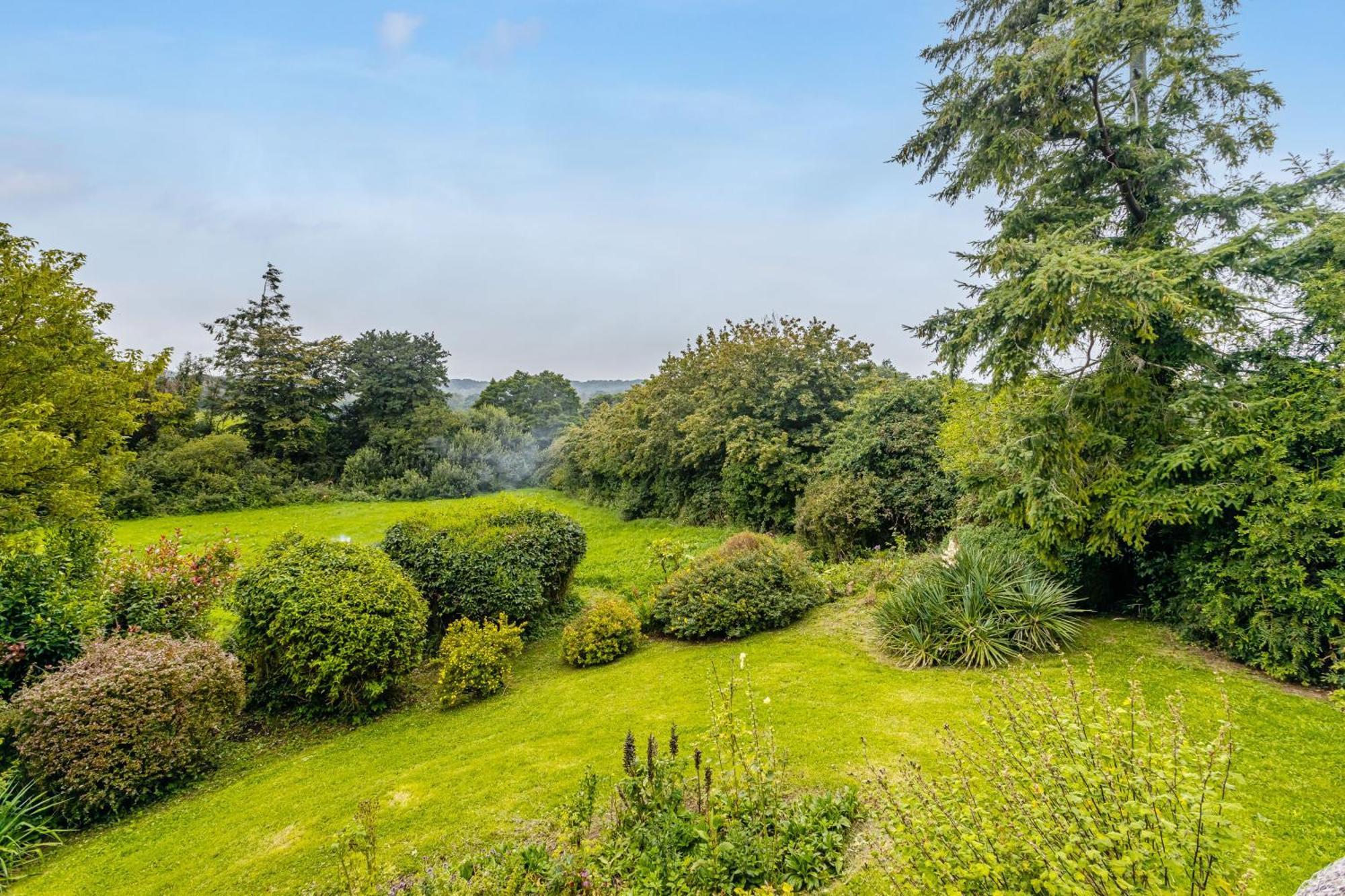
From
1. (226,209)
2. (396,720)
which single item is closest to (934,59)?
(396,720)

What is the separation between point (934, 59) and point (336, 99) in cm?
1090

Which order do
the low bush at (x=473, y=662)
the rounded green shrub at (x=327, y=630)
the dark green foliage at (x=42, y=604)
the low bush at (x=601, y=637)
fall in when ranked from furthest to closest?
the low bush at (x=601, y=637), the low bush at (x=473, y=662), the rounded green shrub at (x=327, y=630), the dark green foliage at (x=42, y=604)

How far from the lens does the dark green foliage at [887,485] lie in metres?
11.4

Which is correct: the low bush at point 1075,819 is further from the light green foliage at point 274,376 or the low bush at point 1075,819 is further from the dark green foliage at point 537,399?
the dark green foliage at point 537,399

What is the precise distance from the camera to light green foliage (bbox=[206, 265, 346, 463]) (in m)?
26.8

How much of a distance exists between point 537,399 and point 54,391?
127ft

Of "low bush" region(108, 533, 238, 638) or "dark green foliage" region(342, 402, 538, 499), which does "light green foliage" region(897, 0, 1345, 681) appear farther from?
"dark green foliage" region(342, 402, 538, 499)

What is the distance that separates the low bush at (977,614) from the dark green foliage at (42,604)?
8.74 metres

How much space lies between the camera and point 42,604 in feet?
17.2

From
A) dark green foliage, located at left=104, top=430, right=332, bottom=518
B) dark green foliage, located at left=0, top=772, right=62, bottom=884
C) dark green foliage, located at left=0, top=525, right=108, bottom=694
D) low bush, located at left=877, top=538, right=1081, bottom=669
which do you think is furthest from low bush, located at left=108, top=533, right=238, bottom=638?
dark green foliage, located at left=104, top=430, right=332, bottom=518

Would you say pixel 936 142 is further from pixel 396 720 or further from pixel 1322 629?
pixel 396 720

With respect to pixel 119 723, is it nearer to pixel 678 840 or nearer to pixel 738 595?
pixel 678 840

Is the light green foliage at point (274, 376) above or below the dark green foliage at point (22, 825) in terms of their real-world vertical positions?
above

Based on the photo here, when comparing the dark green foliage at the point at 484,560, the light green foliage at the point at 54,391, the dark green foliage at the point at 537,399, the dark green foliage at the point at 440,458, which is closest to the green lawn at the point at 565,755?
the dark green foliage at the point at 484,560
